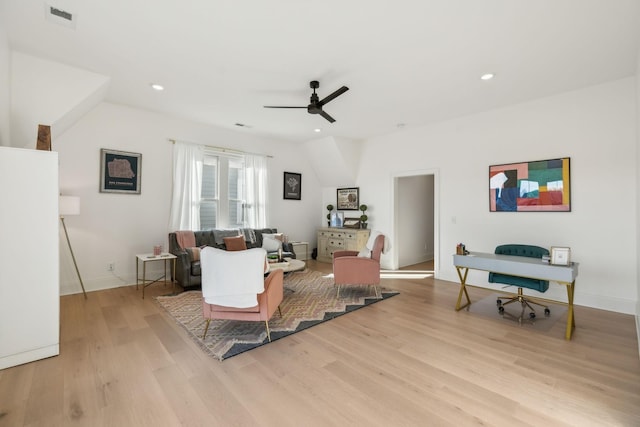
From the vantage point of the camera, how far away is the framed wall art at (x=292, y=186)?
709cm

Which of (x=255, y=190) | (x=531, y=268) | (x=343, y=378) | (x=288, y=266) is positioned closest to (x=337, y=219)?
(x=255, y=190)

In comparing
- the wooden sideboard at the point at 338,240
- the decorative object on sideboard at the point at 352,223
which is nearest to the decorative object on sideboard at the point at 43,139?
the wooden sideboard at the point at 338,240

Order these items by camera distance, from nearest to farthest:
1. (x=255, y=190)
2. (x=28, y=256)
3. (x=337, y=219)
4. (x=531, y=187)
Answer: (x=28, y=256) → (x=531, y=187) → (x=255, y=190) → (x=337, y=219)

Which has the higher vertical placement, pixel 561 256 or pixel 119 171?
pixel 119 171

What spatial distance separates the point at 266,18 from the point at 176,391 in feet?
10.2

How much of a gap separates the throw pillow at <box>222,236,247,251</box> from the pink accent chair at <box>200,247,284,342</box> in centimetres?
238

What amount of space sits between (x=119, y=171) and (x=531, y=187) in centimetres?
663

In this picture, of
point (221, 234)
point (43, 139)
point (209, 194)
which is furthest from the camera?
point (209, 194)

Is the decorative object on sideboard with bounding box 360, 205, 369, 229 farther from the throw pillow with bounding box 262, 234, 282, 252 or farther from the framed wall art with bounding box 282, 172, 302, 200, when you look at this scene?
the throw pillow with bounding box 262, 234, 282, 252

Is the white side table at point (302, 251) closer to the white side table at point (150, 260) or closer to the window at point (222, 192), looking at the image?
the window at point (222, 192)

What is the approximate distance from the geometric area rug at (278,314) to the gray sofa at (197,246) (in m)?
0.26

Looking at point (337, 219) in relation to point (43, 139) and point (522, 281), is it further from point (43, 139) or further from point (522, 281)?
point (43, 139)

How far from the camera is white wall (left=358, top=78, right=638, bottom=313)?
3664 millimetres

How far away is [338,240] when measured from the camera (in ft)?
22.6
